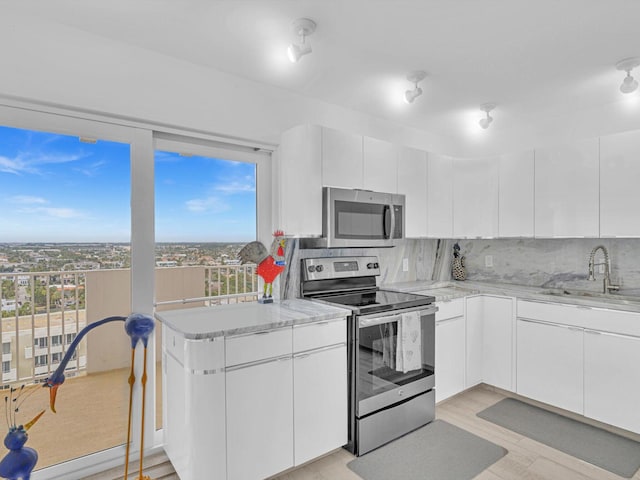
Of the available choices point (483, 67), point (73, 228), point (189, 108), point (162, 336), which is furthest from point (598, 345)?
point (73, 228)

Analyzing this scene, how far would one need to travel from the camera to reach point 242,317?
222 cm

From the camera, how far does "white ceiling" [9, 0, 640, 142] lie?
1850 millimetres

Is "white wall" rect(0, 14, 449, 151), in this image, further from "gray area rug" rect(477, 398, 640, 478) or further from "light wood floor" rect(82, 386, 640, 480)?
"gray area rug" rect(477, 398, 640, 478)

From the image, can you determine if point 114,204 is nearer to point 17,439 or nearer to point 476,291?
point 17,439

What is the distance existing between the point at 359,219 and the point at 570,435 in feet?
6.93

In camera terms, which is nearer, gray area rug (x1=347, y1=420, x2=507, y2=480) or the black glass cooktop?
gray area rug (x1=347, y1=420, x2=507, y2=480)

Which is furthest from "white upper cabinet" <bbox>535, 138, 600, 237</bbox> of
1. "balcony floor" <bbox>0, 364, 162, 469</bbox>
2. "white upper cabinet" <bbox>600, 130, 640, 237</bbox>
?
"balcony floor" <bbox>0, 364, 162, 469</bbox>

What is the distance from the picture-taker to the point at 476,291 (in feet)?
11.1

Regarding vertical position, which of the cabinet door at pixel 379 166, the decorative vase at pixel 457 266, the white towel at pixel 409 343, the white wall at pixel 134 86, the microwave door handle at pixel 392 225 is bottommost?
the white towel at pixel 409 343

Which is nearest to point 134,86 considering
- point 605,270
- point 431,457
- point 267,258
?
point 267,258

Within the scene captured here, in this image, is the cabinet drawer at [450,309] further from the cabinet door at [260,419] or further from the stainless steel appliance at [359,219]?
the cabinet door at [260,419]

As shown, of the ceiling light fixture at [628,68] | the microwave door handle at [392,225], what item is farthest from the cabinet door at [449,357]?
the ceiling light fixture at [628,68]

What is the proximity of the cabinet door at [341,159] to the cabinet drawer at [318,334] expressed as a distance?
3.26 ft

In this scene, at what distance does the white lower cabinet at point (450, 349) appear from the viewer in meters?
3.01
